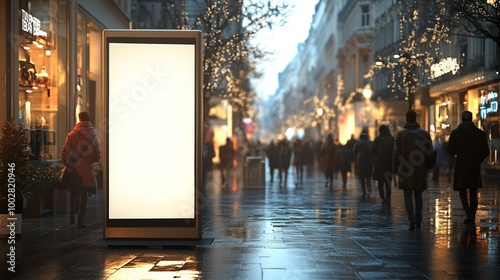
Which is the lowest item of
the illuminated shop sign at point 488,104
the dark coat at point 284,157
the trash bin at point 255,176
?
the trash bin at point 255,176

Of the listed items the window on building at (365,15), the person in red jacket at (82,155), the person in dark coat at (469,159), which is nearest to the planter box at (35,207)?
the person in red jacket at (82,155)

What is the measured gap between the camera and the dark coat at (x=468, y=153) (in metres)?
15.5

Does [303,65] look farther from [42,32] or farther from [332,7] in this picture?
[42,32]

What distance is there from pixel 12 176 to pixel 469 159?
7.50 m

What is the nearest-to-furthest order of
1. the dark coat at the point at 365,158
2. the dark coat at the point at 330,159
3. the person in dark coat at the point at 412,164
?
1. the person in dark coat at the point at 412,164
2. the dark coat at the point at 365,158
3. the dark coat at the point at 330,159

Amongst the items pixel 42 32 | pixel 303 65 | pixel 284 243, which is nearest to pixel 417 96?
pixel 42 32

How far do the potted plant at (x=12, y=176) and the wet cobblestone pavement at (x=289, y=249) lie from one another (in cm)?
42

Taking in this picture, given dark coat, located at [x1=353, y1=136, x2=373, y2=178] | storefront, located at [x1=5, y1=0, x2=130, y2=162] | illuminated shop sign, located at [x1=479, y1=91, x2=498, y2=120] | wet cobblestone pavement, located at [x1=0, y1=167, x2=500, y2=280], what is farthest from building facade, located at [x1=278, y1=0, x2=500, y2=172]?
storefront, located at [x1=5, y1=0, x2=130, y2=162]

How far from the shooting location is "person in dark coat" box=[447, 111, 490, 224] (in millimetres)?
15555

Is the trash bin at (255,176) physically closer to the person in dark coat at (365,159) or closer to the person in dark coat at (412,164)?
the person in dark coat at (365,159)

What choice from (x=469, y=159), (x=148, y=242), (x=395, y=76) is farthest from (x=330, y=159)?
(x=148, y=242)

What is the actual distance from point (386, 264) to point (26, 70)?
1163cm

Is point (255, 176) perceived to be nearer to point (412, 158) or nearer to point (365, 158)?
point (365, 158)

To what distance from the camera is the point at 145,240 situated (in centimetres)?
1255
